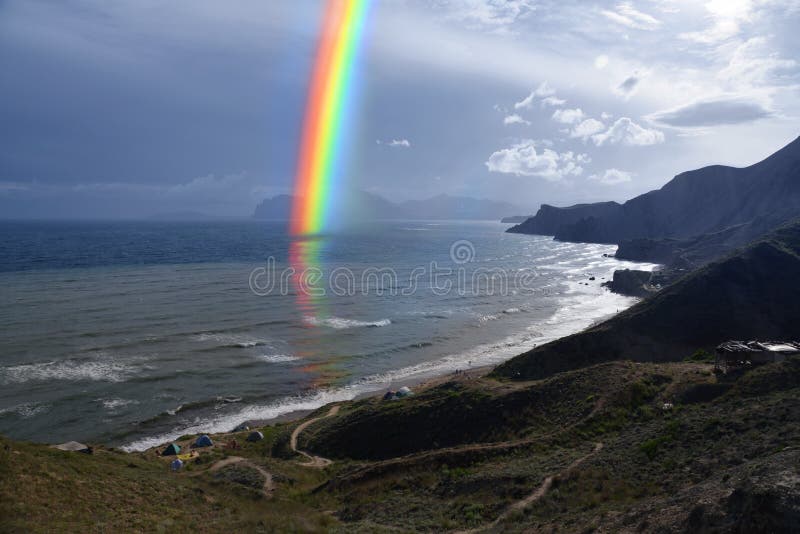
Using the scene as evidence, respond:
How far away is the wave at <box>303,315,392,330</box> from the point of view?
69.4m

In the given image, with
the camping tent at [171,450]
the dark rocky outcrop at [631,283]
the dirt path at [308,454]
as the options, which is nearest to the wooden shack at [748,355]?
the dirt path at [308,454]

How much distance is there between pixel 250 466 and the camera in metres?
29.3

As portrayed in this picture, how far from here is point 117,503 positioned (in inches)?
805

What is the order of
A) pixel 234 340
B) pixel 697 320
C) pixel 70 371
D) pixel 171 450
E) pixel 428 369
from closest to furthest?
pixel 171 450 < pixel 70 371 < pixel 697 320 < pixel 428 369 < pixel 234 340

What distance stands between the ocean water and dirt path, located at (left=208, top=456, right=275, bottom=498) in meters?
8.78

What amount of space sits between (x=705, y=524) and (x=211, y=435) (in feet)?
110

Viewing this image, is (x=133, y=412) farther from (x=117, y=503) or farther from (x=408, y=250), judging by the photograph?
(x=408, y=250)

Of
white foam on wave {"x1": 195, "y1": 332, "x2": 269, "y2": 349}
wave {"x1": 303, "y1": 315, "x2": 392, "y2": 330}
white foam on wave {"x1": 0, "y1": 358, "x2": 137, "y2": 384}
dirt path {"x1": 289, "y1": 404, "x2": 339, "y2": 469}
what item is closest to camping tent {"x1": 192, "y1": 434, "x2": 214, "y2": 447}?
dirt path {"x1": 289, "y1": 404, "x2": 339, "y2": 469}

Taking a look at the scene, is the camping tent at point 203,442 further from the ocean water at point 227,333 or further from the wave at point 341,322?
the wave at point 341,322

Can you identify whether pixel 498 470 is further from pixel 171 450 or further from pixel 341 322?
pixel 341 322

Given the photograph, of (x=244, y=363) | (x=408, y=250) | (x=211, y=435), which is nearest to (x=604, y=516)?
(x=211, y=435)

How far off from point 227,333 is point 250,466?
35.3 m

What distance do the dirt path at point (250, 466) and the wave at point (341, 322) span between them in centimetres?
3672

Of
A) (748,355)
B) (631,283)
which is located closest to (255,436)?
(748,355)
